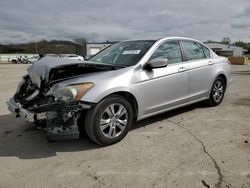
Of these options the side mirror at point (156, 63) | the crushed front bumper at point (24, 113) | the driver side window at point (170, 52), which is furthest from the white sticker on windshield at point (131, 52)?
the crushed front bumper at point (24, 113)

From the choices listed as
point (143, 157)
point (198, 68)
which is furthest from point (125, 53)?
point (143, 157)

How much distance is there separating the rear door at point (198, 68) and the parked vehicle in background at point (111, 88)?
0.07 ft

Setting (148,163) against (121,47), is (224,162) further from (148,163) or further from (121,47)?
(121,47)

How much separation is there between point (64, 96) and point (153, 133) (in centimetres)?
163

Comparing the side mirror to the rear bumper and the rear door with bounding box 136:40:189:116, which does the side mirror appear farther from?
the rear bumper

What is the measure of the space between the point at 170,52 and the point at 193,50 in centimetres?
79

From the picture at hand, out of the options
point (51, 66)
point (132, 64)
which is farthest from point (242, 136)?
point (51, 66)

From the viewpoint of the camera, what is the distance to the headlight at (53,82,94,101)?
313 centimetres

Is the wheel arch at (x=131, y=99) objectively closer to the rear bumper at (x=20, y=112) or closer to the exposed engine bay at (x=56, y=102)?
the exposed engine bay at (x=56, y=102)

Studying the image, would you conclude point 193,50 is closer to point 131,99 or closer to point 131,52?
point 131,52

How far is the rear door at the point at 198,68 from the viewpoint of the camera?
15.4ft

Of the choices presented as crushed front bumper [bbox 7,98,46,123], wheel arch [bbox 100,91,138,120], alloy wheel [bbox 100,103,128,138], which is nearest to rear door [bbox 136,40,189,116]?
wheel arch [bbox 100,91,138,120]

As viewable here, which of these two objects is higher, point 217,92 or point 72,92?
point 72,92

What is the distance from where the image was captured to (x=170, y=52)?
14.6 feet
